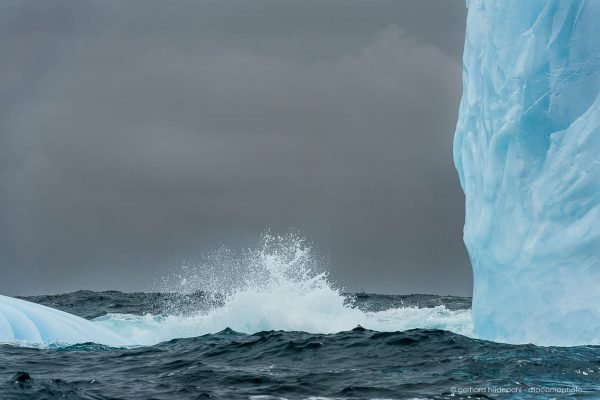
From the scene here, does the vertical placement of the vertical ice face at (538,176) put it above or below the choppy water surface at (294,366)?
above

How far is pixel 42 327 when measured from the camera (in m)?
15.5

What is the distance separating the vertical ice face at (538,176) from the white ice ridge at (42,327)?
7.96m

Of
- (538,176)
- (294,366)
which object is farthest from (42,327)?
(538,176)

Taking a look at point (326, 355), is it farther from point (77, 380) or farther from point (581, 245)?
point (581, 245)

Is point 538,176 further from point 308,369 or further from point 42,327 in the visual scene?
point 42,327

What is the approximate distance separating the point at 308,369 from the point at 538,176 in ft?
21.7

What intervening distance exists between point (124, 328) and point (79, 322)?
5.16m

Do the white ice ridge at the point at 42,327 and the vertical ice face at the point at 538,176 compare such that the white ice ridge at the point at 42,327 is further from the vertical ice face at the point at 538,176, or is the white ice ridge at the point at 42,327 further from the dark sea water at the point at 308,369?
the vertical ice face at the point at 538,176

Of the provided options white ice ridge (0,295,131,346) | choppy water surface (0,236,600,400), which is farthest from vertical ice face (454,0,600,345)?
white ice ridge (0,295,131,346)

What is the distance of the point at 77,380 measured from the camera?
1102 cm

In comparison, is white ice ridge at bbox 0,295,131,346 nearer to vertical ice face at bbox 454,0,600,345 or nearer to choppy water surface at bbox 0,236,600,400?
choppy water surface at bbox 0,236,600,400

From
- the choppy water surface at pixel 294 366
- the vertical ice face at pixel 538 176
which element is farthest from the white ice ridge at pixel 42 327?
the vertical ice face at pixel 538 176

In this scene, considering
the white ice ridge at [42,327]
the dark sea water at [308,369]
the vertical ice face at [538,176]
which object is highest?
the vertical ice face at [538,176]

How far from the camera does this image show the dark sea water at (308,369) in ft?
32.7
